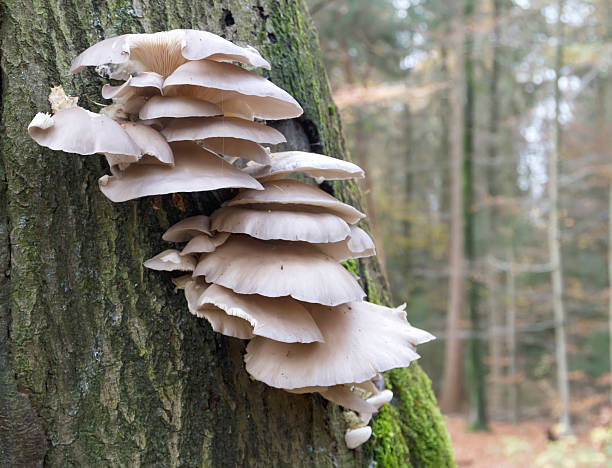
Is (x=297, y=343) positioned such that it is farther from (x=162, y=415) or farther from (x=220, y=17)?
(x=220, y=17)

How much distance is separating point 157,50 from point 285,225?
64cm

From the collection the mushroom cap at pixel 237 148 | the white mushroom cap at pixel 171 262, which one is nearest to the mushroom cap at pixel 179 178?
the mushroom cap at pixel 237 148

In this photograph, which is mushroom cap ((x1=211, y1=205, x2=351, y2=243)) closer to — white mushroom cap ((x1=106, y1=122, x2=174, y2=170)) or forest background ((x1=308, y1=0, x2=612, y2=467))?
white mushroom cap ((x1=106, y1=122, x2=174, y2=170))

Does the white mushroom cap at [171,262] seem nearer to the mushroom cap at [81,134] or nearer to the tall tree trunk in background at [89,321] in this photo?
the tall tree trunk in background at [89,321]

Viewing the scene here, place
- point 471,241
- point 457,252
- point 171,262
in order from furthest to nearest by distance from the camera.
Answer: point 457,252 → point 471,241 → point 171,262

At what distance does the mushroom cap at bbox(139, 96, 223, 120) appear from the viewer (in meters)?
1.26

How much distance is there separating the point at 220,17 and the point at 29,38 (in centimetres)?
67

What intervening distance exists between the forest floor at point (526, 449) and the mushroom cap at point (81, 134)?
9.91m

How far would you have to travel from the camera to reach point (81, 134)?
3.85 ft

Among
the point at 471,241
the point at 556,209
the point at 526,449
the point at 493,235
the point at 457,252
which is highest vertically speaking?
the point at 556,209

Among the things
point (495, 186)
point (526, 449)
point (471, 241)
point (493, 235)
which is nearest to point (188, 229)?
point (526, 449)

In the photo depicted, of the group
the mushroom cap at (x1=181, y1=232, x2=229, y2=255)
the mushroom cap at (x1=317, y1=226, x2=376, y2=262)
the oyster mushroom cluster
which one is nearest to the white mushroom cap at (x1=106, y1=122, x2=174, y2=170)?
the oyster mushroom cluster

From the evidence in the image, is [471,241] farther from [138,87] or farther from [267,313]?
[138,87]

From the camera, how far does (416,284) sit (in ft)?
64.1
